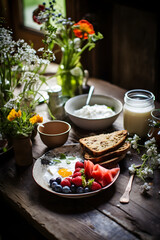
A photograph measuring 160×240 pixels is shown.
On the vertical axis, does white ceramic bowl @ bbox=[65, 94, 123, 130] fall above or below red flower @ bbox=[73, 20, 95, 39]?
below

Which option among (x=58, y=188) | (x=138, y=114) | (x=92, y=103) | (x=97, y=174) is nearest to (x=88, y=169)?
(x=97, y=174)

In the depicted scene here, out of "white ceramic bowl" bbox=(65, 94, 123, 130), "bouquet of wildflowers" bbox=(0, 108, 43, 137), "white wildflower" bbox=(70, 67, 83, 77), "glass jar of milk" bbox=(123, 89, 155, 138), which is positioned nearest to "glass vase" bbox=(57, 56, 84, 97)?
"white wildflower" bbox=(70, 67, 83, 77)

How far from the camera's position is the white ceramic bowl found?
1.81 metres

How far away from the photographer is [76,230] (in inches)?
46.9

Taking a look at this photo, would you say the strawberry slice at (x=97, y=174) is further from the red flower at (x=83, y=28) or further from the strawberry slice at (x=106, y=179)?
the red flower at (x=83, y=28)

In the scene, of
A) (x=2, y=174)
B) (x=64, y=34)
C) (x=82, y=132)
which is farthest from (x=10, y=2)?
(x=2, y=174)

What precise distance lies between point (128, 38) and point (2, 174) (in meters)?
1.96

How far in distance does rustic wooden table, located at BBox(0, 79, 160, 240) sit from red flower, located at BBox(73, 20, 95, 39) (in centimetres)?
89

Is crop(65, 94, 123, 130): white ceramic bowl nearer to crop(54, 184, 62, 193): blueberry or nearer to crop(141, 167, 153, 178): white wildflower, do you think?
crop(141, 167, 153, 178): white wildflower

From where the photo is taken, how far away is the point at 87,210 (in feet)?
4.22

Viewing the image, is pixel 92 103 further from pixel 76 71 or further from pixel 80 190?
pixel 80 190

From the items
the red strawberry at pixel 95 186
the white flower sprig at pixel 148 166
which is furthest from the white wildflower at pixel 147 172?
the red strawberry at pixel 95 186

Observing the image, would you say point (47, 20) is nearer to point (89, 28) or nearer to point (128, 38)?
point (89, 28)

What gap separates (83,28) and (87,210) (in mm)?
1170
